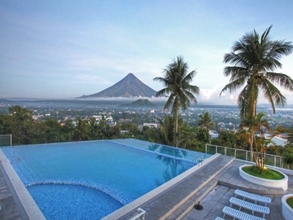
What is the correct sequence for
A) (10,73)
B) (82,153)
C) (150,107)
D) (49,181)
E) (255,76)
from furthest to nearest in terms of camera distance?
(150,107) → (10,73) → (82,153) → (255,76) → (49,181)

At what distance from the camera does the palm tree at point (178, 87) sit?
14711mm

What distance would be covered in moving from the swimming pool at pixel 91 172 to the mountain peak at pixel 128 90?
23.1 m

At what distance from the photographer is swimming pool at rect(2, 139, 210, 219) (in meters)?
6.15

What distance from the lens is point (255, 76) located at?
1069 centimetres

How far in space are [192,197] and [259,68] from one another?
9186 mm

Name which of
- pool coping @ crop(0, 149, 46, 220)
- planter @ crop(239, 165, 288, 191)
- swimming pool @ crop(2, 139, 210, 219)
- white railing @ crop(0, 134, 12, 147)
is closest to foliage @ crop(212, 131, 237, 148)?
swimming pool @ crop(2, 139, 210, 219)

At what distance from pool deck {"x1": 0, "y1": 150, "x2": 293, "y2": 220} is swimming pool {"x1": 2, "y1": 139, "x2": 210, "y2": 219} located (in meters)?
1.19

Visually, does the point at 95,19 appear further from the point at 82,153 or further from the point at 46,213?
the point at 46,213

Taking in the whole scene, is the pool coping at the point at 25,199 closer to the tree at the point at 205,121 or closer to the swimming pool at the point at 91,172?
the swimming pool at the point at 91,172

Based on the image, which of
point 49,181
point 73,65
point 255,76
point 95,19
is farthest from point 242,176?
point 73,65

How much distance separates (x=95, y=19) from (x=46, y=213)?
14109 mm

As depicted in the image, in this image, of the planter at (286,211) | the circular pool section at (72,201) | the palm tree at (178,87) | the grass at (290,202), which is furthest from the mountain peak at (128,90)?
the planter at (286,211)

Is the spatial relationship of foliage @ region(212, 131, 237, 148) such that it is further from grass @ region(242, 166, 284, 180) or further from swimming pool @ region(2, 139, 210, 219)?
grass @ region(242, 166, 284, 180)

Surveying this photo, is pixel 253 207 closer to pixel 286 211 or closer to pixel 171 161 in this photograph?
pixel 286 211
